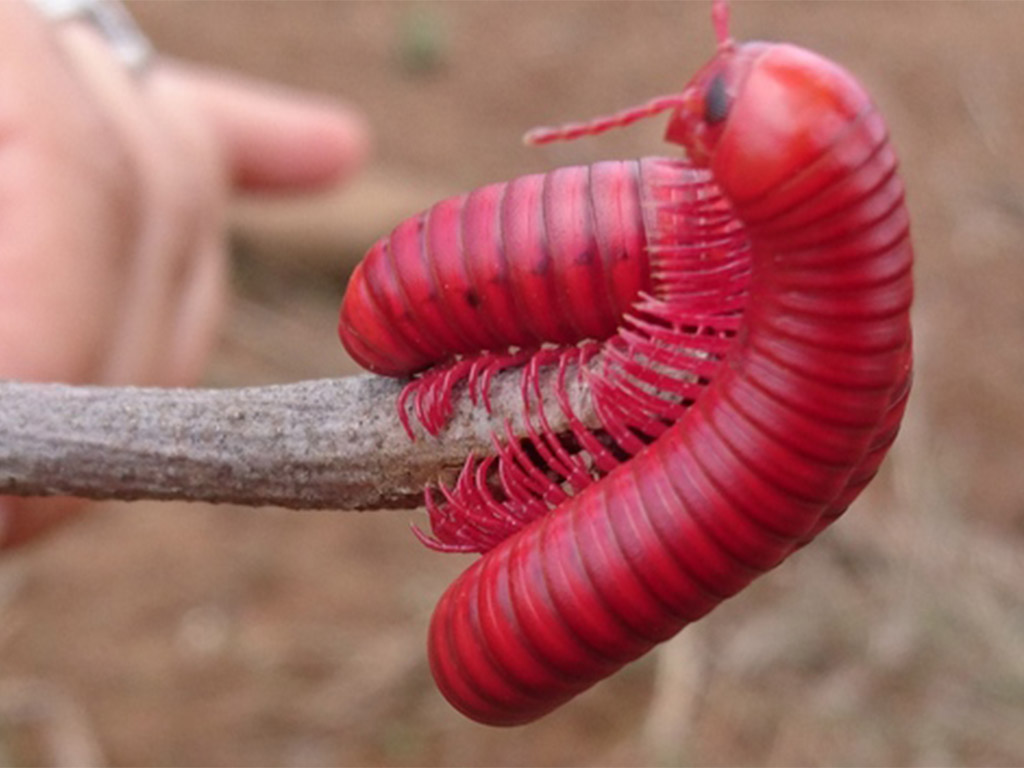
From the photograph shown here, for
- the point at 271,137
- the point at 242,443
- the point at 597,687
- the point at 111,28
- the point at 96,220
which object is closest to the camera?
the point at 242,443

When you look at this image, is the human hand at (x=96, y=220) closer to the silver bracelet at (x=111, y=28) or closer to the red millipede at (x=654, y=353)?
the silver bracelet at (x=111, y=28)

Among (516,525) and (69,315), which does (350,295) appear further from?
(69,315)

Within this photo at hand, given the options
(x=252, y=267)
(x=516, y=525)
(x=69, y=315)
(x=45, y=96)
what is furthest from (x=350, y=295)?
(x=252, y=267)

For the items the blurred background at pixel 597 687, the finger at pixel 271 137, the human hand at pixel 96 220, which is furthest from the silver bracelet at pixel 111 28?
the blurred background at pixel 597 687

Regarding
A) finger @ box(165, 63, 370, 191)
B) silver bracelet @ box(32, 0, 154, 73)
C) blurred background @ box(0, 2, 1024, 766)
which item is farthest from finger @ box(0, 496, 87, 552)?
finger @ box(165, 63, 370, 191)

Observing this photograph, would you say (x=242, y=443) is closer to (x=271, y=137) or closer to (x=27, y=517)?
(x=27, y=517)

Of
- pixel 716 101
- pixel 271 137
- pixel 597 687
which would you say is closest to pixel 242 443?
pixel 716 101

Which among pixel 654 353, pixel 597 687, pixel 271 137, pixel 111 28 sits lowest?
pixel 597 687

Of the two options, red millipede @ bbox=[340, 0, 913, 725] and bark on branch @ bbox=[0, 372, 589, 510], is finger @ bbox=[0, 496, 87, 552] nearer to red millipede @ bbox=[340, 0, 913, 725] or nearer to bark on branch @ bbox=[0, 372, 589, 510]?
bark on branch @ bbox=[0, 372, 589, 510]
